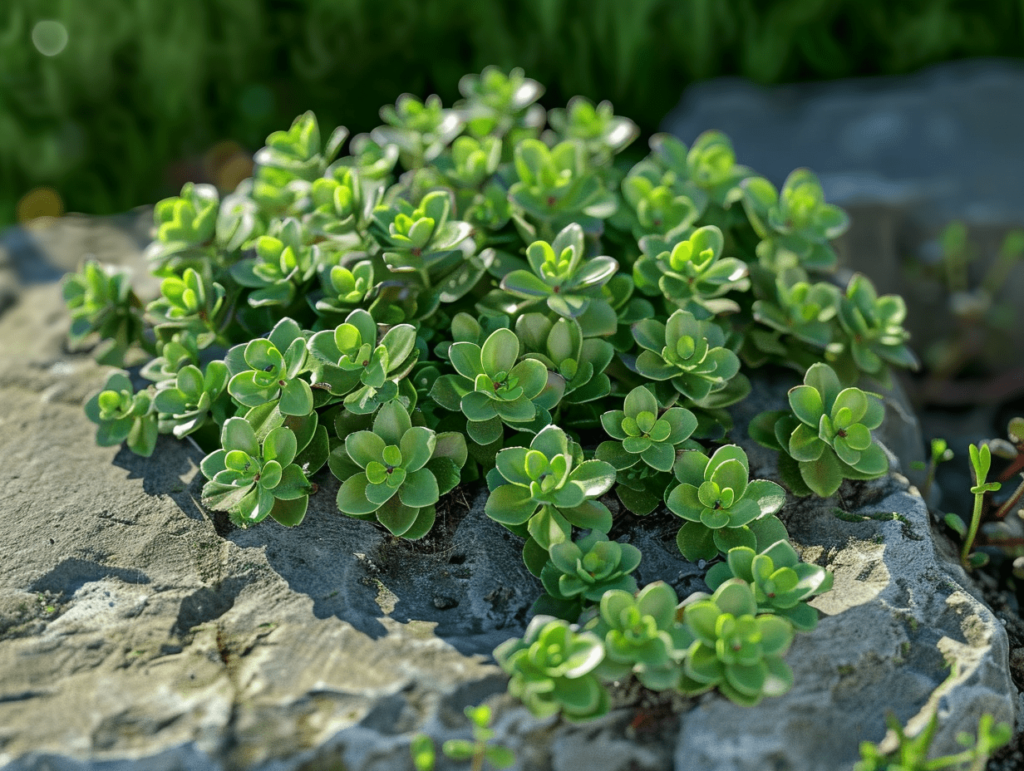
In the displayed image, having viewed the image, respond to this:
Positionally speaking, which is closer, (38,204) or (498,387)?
(498,387)

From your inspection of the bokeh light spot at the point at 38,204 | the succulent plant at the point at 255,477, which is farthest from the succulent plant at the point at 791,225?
the bokeh light spot at the point at 38,204

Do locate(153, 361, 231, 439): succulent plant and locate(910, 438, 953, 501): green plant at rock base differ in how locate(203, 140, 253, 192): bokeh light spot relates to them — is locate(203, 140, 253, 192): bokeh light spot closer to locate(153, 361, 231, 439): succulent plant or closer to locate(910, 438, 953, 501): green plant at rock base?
locate(153, 361, 231, 439): succulent plant

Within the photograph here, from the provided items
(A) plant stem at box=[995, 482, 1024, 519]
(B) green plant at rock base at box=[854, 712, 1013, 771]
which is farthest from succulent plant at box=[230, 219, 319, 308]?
(A) plant stem at box=[995, 482, 1024, 519]

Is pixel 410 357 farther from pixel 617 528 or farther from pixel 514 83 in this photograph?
pixel 514 83

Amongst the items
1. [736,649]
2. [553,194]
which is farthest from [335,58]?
[736,649]

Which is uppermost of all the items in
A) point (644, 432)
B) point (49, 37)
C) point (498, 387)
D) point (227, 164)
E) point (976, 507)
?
point (49, 37)

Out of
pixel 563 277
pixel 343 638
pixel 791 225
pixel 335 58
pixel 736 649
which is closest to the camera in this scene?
pixel 736 649

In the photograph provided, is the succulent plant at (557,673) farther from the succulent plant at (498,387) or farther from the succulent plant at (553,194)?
the succulent plant at (553,194)

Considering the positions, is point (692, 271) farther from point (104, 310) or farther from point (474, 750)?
point (104, 310)
